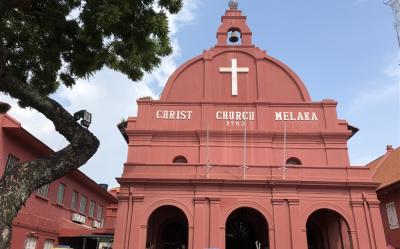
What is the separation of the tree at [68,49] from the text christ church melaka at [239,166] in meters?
8.75

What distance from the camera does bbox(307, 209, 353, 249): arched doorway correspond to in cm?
1700

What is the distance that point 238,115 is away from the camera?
769 inches

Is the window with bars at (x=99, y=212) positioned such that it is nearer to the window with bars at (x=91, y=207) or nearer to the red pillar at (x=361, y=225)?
the window with bars at (x=91, y=207)

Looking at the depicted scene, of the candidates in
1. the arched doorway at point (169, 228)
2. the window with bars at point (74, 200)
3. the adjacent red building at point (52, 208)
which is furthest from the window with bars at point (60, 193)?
the arched doorway at point (169, 228)

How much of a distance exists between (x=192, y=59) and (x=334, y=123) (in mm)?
8645

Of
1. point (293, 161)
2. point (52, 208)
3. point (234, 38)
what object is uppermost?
point (234, 38)

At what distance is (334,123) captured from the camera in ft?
62.9

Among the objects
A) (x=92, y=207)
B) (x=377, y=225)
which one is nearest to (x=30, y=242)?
(x=92, y=207)

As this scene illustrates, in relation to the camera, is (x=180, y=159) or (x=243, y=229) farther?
(x=180, y=159)

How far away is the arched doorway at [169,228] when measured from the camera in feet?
58.3

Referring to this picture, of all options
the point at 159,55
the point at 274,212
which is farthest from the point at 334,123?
the point at 159,55

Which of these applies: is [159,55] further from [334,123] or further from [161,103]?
[334,123]

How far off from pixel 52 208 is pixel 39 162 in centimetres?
1578

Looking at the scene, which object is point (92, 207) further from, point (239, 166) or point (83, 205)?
point (239, 166)
